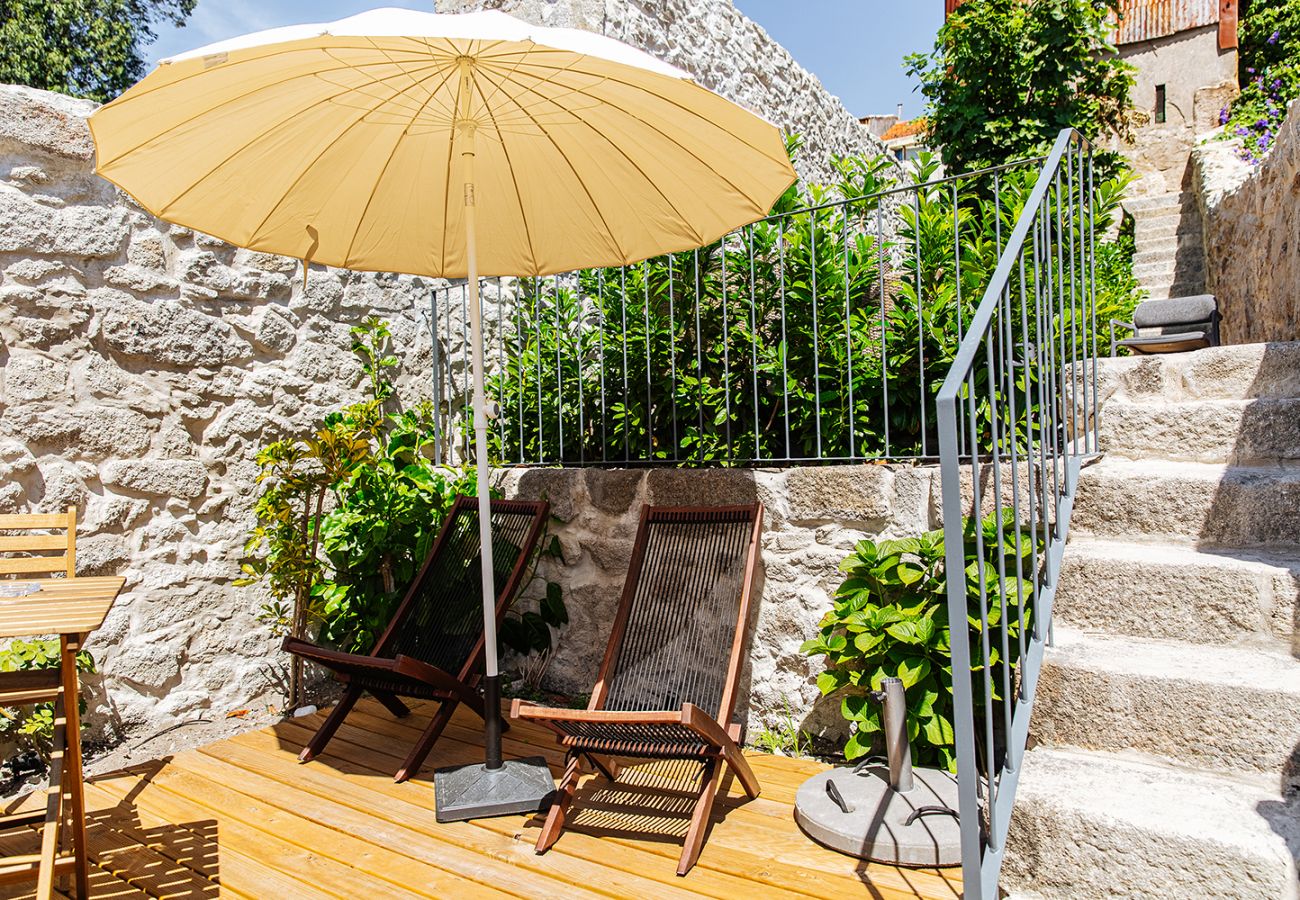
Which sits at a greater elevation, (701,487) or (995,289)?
(995,289)

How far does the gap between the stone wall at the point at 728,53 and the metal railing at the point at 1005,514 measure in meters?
2.40

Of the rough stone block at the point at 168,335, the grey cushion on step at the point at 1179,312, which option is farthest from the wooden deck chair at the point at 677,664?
the grey cushion on step at the point at 1179,312

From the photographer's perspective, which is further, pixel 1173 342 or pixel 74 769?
pixel 1173 342

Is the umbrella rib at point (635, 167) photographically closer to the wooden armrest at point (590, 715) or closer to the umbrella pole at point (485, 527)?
the umbrella pole at point (485, 527)

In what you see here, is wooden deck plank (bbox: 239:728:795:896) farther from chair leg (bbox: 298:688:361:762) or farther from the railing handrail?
the railing handrail

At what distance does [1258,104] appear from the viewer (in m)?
9.00

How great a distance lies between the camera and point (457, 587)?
11.1ft

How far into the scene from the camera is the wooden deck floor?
2137mm

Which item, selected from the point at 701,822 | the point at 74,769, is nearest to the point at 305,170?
the point at 74,769

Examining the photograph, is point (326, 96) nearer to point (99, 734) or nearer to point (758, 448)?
point (758, 448)

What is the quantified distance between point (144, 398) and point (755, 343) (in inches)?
97.5

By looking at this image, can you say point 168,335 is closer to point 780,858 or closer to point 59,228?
point 59,228

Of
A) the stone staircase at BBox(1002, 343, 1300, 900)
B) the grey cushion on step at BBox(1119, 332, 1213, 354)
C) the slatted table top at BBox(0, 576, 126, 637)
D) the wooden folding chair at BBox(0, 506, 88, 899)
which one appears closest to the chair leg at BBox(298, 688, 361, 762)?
the wooden folding chair at BBox(0, 506, 88, 899)

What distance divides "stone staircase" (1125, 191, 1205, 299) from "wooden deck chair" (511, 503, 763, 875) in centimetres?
637
